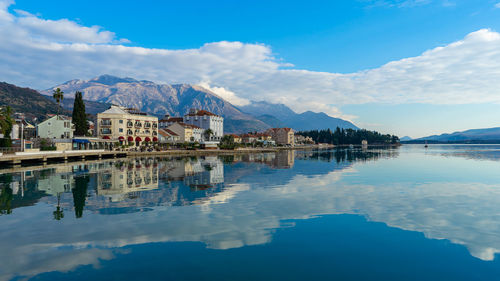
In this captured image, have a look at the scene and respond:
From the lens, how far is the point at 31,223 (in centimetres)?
1775

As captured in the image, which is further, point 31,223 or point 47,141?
point 47,141

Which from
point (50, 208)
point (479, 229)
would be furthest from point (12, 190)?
point (479, 229)

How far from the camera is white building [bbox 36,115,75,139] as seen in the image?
293ft

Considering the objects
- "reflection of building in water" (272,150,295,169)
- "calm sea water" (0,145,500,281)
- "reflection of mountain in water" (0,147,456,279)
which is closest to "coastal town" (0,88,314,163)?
"reflection of building in water" (272,150,295,169)

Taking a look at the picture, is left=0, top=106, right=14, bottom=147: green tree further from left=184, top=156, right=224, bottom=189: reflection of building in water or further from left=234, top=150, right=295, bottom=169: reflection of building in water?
left=234, top=150, right=295, bottom=169: reflection of building in water

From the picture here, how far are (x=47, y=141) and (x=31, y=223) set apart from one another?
75.3 m

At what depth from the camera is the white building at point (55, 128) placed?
89.2 m

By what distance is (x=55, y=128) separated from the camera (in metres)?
89.3

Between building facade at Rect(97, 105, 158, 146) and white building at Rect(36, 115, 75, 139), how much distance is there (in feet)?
60.7

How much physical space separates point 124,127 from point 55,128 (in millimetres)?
26558

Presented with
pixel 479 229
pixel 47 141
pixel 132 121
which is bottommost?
pixel 479 229

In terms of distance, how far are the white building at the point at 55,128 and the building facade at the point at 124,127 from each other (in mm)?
18511

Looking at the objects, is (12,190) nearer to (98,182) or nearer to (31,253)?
(98,182)

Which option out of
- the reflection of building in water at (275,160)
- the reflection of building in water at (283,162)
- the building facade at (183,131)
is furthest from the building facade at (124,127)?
the reflection of building in water at (283,162)
